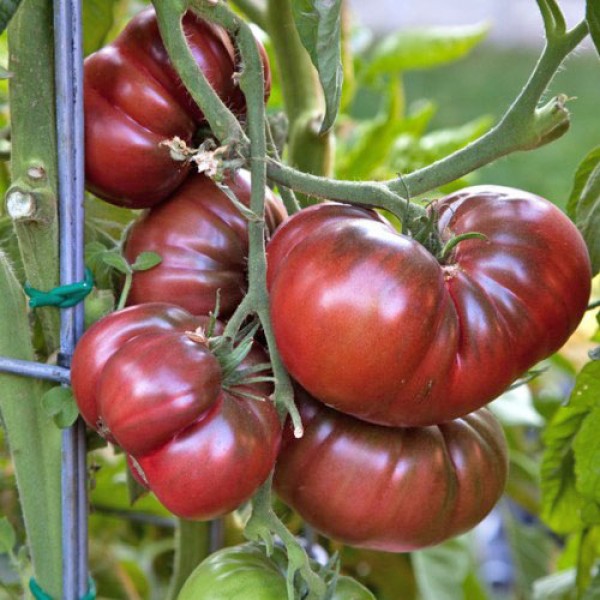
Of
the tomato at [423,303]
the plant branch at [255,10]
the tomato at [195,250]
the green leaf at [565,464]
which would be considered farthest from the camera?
the plant branch at [255,10]

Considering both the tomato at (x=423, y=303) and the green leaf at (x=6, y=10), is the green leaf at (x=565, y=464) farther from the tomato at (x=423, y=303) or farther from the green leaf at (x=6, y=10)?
the green leaf at (x=6, y=10)

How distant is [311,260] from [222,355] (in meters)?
0.07

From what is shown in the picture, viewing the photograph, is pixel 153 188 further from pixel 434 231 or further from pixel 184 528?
pixel 184 528

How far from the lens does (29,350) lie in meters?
0.59

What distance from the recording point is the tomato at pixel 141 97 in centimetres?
57

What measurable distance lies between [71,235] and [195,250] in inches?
2.8

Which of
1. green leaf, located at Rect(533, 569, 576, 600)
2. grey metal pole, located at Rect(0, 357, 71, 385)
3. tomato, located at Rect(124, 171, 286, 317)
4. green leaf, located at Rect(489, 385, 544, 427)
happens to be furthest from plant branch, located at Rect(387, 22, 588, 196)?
green leaf, located at Rect(533, 569, 576, 600)

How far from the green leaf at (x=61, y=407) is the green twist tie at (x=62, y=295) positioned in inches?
2.0

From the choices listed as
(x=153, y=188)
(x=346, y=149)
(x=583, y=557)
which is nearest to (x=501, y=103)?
(x=346, y=149)

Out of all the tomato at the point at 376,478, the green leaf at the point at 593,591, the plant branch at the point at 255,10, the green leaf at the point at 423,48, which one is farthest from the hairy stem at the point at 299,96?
the green leaf at the point at 423,48

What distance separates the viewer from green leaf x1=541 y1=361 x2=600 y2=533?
684 mm

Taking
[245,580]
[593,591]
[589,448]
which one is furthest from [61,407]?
[593,591]

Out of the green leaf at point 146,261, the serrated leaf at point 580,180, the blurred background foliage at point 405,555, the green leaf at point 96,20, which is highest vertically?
the green leaf at point 96,20

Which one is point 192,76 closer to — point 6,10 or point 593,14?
point 6,10
